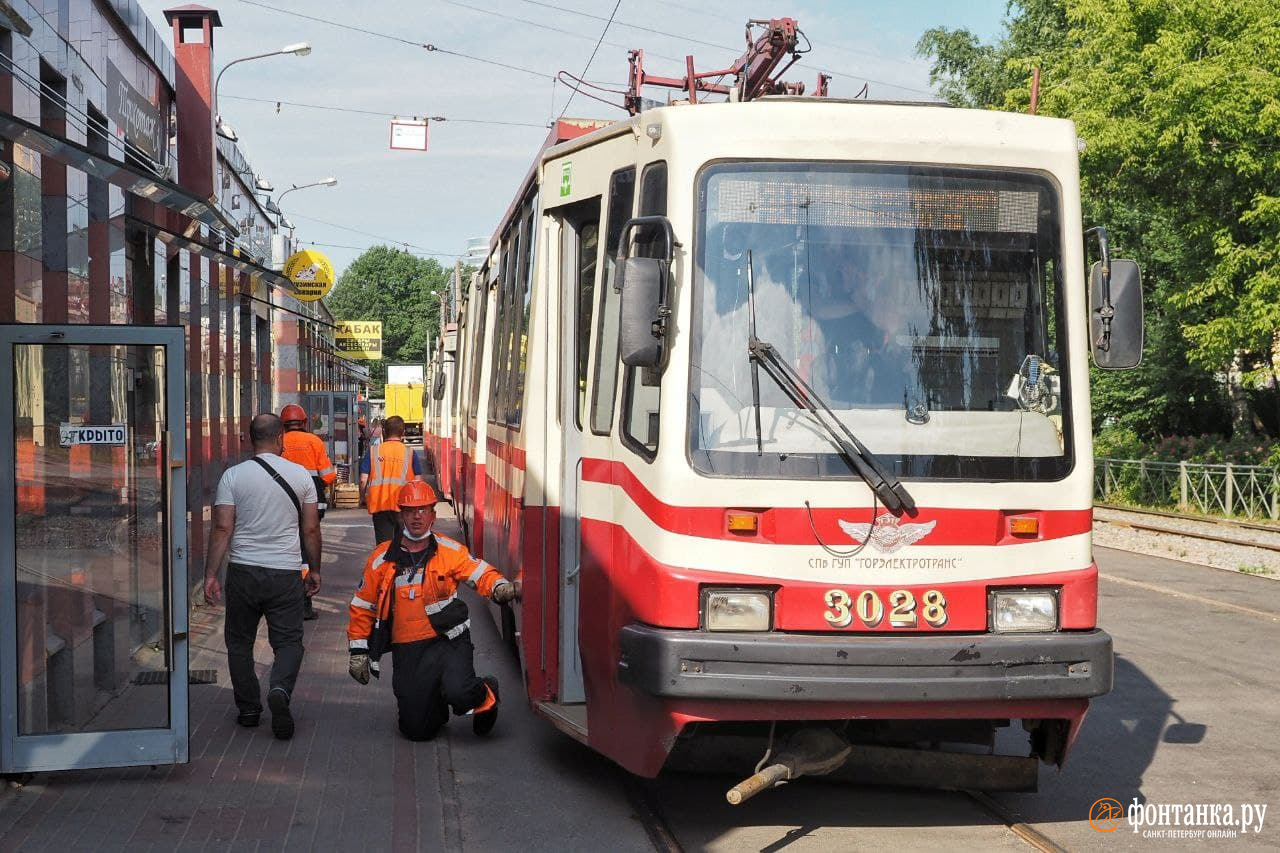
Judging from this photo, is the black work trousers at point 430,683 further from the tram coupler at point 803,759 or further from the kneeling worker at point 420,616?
the tram coupler at point 803,759

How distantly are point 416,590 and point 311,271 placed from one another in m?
19.5

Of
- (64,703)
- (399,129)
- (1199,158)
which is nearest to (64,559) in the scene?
(64,703)

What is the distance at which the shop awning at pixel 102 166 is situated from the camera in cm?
705

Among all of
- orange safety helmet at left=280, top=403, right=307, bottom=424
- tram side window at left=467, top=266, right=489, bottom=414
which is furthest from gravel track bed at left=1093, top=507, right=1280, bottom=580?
orange safety helmet at left=280, top=403, right=307, bottom=424

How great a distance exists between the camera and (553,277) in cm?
780

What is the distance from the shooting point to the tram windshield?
622cm

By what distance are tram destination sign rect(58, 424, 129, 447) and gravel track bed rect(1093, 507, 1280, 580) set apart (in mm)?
15135

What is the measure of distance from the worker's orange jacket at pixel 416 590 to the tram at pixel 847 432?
1618mm

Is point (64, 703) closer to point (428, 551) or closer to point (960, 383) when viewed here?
point (428, 551)

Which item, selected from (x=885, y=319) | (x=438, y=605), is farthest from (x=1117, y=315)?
(x=438, y=605)

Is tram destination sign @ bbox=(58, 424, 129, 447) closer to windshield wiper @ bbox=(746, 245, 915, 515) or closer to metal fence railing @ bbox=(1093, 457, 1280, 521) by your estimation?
windshield wiper @ bbox=(746, 245, 915, 515)

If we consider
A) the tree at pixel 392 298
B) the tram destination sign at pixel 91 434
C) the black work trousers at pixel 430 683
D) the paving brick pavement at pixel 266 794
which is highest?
the tree at pixel 392 298

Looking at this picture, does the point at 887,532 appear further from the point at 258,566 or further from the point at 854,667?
the point at 258,566

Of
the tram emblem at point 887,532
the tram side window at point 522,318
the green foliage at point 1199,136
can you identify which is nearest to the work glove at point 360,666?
the tram side window at point 522,318
